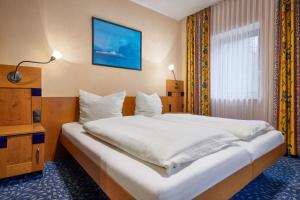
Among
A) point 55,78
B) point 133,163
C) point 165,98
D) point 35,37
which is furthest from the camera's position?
point 165,98

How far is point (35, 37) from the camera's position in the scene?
212 centimetres

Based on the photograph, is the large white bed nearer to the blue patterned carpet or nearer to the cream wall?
the blue patterned carpet

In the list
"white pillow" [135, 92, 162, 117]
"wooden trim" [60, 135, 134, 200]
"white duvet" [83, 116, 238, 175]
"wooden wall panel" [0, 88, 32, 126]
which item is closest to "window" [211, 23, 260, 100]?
"white pillow" [135, 92, 162, 117]

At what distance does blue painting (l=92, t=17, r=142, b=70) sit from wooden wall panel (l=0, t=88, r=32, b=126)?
3.34 ft

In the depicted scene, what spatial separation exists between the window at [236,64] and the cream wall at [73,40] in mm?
1078

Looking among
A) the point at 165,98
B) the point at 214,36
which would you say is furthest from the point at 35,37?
the point at 214,36

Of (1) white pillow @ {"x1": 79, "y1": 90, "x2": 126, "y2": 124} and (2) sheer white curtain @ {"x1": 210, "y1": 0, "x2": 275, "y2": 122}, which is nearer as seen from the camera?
(1) white pillow @ {"x1": 79, "y1": 90, "x2": 126, "y2": 124}

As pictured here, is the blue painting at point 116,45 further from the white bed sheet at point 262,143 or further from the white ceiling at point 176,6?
the white bed sheet at point 262,143

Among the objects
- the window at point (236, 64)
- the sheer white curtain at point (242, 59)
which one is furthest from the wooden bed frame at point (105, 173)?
the window at point (236, 64)

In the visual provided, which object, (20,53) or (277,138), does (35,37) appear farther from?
(277,138)

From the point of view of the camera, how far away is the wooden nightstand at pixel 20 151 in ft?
5.14

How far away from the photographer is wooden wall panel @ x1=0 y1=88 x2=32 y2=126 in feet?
6.20

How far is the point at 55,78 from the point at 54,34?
58 cm

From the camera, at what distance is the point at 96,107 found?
2.21m
